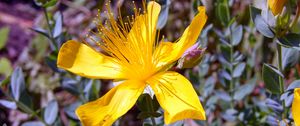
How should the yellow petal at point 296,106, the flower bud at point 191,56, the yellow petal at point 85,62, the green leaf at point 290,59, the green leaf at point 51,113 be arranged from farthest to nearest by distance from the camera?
the green leaf at point 51,113, the green leaf at point 290,59, the yellow petal at point 85,62, the flower bud at point 191,56, the yellow petal at point 296,106

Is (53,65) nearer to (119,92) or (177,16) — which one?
(119,92)

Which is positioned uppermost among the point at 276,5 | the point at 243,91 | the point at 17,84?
the point at 276,5

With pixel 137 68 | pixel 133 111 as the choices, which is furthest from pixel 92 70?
pixel 133 111

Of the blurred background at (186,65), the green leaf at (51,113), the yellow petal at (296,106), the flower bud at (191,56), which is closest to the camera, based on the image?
the yellow petal at (296,106)

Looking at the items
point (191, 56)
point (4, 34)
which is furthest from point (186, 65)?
point (4, 34)

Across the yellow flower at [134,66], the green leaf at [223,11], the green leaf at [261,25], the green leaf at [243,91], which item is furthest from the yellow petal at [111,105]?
the green leaf at [243,91]

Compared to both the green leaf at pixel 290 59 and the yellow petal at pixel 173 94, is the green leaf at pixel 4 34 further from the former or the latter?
the green leaf at pixel 290 59

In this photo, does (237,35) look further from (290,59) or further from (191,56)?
(191,56)
